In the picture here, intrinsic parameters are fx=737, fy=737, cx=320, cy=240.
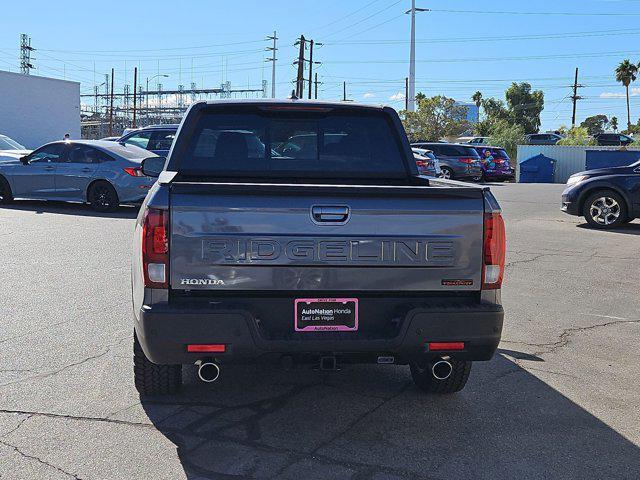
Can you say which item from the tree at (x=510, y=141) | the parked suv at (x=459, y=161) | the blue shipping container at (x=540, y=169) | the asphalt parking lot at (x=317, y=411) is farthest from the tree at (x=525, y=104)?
the asphalt parking lot at (x=317, y=411)

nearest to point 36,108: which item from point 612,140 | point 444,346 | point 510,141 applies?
point 510,141

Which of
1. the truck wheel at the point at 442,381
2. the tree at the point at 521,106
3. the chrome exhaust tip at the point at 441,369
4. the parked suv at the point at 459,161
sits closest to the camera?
the chrome exhaust tip at the point at 441,369

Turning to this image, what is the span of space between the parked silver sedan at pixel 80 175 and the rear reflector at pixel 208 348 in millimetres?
11649

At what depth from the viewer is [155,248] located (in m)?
3.85

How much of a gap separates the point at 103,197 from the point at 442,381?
12132 mm

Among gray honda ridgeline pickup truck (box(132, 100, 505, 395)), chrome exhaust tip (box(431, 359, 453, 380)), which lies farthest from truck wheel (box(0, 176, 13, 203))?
chrome exhaust tip (box(431, 359, 453, 380))

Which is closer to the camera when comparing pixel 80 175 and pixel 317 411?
pixel 317 411

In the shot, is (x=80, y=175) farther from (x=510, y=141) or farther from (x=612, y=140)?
(x=510, y=141)

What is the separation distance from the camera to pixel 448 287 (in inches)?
161

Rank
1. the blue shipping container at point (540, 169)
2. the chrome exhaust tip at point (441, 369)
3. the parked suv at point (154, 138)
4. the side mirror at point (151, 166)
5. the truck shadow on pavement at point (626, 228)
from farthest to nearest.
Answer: the blue shipping container at point (540, 169) → the parked suv at point (154, 138) → the truck shadow on pavement at point (626, 228) → the side mirror at point (151, 166) → the chrome exhaust tip at point (441, 369)

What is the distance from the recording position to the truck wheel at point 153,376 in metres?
4.61

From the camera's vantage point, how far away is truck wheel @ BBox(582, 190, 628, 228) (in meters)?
14.4

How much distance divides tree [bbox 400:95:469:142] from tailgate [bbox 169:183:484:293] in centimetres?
6917

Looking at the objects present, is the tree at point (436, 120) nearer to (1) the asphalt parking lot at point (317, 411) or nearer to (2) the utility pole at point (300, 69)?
(2) the utility pole at point (300, 69)
